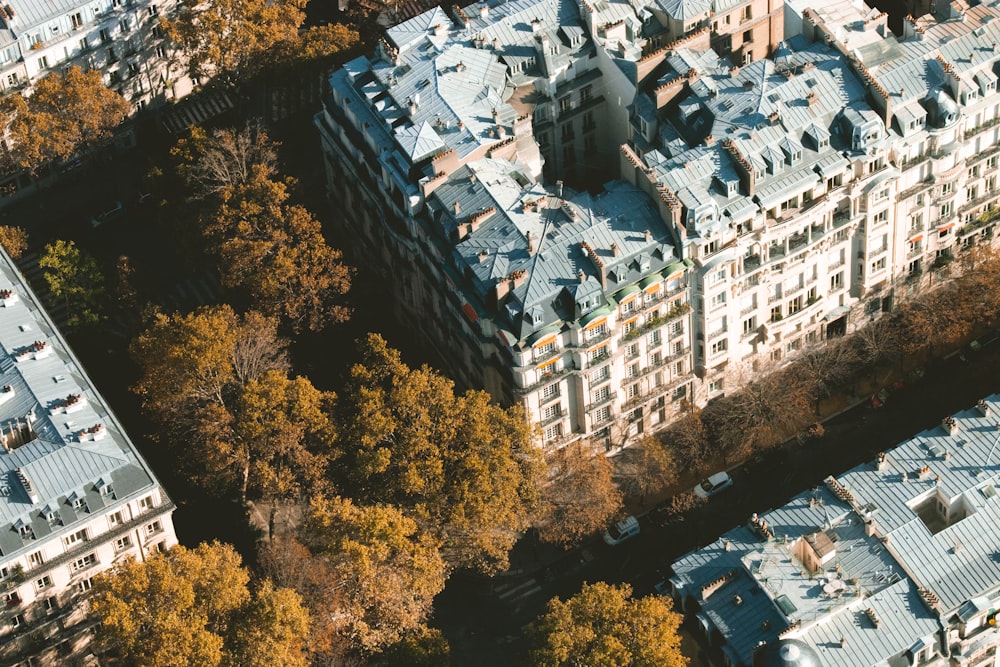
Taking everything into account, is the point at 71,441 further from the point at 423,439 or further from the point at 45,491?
the point at 423,439

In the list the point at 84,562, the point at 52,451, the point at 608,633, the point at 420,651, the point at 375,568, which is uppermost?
the point at 52,451

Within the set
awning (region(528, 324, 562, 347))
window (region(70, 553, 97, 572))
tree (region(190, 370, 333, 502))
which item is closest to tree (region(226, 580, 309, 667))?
window (region(70, 553, 97, 572))

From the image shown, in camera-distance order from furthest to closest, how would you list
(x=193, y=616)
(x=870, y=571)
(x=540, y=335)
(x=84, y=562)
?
(x=540, y=335)
(x=84, y=562)
(x=870, y=571)
(x=193, y=616)

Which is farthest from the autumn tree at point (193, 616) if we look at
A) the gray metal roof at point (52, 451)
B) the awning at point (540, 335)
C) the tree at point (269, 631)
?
the awning at point (540, 335)

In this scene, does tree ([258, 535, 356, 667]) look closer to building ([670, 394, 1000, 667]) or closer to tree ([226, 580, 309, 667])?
tree ([226, 580, 309, 667])

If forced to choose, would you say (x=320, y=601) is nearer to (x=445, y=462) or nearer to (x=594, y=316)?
(x=445, y=462)

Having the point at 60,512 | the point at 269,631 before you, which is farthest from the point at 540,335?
the point at 60,512
